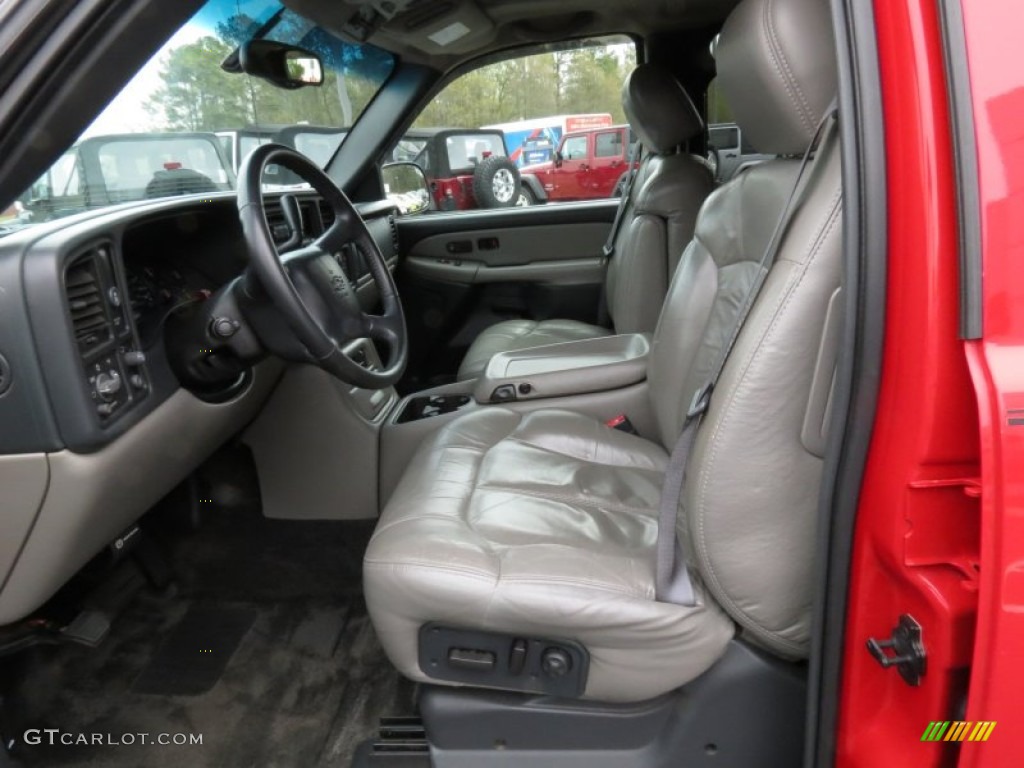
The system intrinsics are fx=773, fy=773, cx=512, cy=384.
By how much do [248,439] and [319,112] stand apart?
1.21m

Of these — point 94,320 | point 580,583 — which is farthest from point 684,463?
point 94,320

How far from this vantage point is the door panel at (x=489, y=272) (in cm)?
304

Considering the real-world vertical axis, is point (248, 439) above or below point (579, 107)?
below

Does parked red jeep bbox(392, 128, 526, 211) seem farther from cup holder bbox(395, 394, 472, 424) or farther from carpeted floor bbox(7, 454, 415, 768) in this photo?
carpeted floor bbox(7, 454, 415, 768)

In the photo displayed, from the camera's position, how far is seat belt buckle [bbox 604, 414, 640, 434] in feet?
5.94

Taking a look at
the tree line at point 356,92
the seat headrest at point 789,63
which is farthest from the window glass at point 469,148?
the seat headrest at point 789,63

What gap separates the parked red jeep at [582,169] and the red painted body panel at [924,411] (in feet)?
8.62

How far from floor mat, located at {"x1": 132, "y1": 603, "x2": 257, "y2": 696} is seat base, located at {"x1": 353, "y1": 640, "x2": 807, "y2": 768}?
820mm


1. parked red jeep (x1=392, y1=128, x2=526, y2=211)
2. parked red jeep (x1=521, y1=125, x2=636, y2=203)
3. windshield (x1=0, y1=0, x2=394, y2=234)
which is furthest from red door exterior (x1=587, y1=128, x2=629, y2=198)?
windshield (x1=0, y1=0, x2=394, y2=234)

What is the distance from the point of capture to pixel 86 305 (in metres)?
1.15

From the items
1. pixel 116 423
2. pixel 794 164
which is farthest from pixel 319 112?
pixel 794 164

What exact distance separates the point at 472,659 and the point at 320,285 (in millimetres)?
755

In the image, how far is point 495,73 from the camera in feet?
9.62

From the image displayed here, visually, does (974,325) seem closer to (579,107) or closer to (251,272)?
(251,272)
